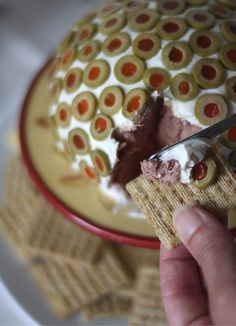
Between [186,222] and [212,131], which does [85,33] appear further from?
[186,222]

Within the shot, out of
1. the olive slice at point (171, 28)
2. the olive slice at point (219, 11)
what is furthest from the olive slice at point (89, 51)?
the olive slice at point (219, 11)

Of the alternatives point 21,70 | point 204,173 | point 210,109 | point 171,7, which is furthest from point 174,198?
point 21,70

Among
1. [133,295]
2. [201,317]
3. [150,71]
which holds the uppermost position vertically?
[150,71]

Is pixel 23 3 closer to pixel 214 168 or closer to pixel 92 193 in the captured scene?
pixel 92 193

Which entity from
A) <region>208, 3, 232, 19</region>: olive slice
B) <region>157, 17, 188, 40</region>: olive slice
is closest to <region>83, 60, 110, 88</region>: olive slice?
<region>157, 17, 188, 40</region>: olive slice

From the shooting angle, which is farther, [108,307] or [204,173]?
[108,307]

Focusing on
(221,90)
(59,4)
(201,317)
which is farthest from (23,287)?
(59,4)

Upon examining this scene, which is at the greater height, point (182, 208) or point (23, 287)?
point (182, 208)
